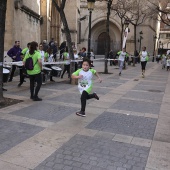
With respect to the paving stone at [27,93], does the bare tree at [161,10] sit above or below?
above

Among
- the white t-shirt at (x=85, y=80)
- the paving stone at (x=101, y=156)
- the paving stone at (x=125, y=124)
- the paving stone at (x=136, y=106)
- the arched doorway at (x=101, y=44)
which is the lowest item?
the paving stone at (x=101, y=156)

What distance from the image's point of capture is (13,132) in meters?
5.23

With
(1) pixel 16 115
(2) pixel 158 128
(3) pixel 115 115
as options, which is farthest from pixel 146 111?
(1) pixel 16 115

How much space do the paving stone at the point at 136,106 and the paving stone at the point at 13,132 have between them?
2.88 m

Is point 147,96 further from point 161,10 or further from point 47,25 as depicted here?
point 47,25

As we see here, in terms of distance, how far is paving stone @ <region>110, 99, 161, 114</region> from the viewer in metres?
7.48

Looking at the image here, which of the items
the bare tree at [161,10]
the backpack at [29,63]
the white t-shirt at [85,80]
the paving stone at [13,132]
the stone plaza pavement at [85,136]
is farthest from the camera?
the bare tree at [161,10]

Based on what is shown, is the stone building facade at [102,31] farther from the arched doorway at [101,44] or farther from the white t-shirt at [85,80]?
the white t-shirt at [85,80]

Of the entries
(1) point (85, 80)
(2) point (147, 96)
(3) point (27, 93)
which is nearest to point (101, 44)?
(2) point (147, 96)

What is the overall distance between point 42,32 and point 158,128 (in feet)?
64.4

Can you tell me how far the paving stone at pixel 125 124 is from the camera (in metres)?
5.46

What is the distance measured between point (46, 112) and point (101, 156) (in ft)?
9.59

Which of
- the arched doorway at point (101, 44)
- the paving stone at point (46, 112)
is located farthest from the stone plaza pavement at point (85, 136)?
the arched doorway at point (101, 44)

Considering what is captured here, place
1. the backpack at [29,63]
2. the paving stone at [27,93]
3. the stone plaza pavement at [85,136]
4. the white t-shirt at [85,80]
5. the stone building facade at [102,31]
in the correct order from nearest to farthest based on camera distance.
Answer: the stone plaza pavement at [85,136] < the white t-shirt at [85,80] < the backpack at [29,63] < the paving stone at [27,93] < the stone building facade at [102,31]
